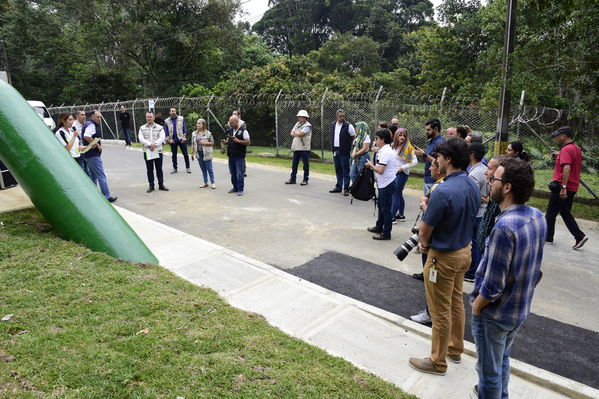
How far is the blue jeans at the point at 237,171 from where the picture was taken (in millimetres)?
9125

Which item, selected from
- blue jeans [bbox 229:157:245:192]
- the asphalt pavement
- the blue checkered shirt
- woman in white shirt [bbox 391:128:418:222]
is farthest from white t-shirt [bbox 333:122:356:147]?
the blue checkered shirt

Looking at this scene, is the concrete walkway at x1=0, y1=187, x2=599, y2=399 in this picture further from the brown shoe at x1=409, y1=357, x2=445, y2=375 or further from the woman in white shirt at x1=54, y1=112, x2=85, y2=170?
the woman in white shirt at x1=54, y1=112, x2=85, y2=170

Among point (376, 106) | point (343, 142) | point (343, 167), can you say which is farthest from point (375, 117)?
point (343, 167)

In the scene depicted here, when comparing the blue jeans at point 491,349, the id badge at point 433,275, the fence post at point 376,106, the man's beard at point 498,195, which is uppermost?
the fence post at point 376,106

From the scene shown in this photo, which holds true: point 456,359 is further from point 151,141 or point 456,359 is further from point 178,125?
point 178,125

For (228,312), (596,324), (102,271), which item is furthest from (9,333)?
(596,324)

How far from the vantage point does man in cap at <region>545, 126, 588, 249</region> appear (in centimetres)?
583

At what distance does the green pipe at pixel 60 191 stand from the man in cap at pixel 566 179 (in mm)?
5797

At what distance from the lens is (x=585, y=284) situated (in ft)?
16.2

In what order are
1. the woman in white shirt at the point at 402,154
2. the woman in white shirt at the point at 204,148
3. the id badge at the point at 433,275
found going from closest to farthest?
the id badge at the point at 433,275, the woman in white shirt at the point at 402,154, the woman in white shirt at the point at 204,148

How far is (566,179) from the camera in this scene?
19.3 ft

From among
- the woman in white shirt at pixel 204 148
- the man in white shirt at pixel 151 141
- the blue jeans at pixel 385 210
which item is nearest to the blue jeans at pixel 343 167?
the blue jeans at pixel 385 210

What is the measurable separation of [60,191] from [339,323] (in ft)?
13.1

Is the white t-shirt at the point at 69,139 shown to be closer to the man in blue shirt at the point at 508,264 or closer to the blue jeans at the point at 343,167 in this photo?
the blue jeans at the point at 343,167
